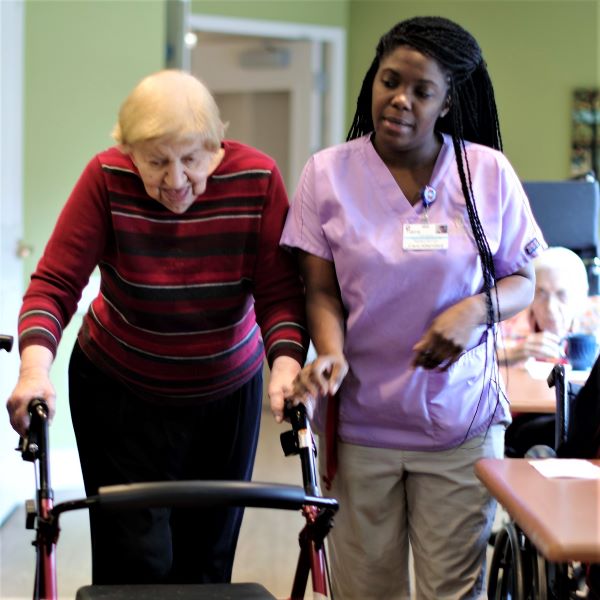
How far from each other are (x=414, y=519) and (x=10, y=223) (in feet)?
8.37

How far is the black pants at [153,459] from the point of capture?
199cm

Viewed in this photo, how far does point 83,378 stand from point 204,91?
0.60 m

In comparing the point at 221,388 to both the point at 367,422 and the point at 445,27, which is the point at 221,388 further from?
the point at 445,27

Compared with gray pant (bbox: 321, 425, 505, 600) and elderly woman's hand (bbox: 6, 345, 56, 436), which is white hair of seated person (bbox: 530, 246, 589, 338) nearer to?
gray pant (bbox: 321, 425, 505, 600)

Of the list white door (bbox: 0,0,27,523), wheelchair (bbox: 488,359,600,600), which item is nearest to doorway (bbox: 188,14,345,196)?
white door (bbox: 0,0,27,523)

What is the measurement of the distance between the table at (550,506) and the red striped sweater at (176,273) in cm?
42

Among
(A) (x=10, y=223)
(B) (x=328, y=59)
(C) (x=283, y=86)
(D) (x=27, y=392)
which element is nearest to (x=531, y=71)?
(B) (x=328, y=59)

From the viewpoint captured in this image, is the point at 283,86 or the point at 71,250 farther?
the point at 283,86

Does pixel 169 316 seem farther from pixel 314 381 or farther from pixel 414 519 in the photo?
pixel 414 519

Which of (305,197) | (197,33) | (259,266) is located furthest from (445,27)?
(197,33)

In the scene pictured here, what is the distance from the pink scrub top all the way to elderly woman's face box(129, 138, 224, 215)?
0.20m

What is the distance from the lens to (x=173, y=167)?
181 cm

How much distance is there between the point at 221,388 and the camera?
2020 millimetres

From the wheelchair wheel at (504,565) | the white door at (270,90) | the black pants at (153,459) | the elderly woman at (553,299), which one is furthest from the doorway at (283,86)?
the black pants at (153,459)
